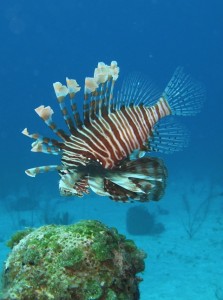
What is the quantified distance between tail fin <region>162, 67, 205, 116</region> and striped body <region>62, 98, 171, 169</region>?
79cm

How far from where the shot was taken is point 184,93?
160 inches

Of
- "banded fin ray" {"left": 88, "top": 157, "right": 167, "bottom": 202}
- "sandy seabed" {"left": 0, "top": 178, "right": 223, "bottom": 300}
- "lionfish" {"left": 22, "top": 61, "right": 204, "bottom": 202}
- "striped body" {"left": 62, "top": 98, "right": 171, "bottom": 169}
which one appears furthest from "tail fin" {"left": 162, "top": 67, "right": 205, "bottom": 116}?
"sandy seabed" {"left": 0, "top": 178, "right": 223, "bottom": 300}

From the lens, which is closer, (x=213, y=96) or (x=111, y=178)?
(x=111, y=178)

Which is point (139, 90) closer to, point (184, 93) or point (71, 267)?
point (184, 93)

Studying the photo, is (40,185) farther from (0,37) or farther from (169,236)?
(0,37)

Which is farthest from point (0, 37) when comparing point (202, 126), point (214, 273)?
point (214, 273)

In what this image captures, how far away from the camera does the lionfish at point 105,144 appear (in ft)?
8.63

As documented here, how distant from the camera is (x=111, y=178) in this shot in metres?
2.59

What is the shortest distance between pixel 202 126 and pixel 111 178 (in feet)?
268

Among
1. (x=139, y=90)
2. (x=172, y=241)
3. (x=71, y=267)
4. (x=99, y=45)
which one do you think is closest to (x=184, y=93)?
(x=139, y=90)

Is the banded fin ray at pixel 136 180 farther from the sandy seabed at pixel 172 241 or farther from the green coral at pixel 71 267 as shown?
the sandy seabed at pixel 172 241

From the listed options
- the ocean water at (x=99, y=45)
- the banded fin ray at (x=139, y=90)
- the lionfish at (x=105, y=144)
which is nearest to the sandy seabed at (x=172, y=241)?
the banded fin ray at (x=139, y=90)

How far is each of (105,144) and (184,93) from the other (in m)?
1.59

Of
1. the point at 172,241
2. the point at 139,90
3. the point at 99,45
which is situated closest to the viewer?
the point at 139,90
